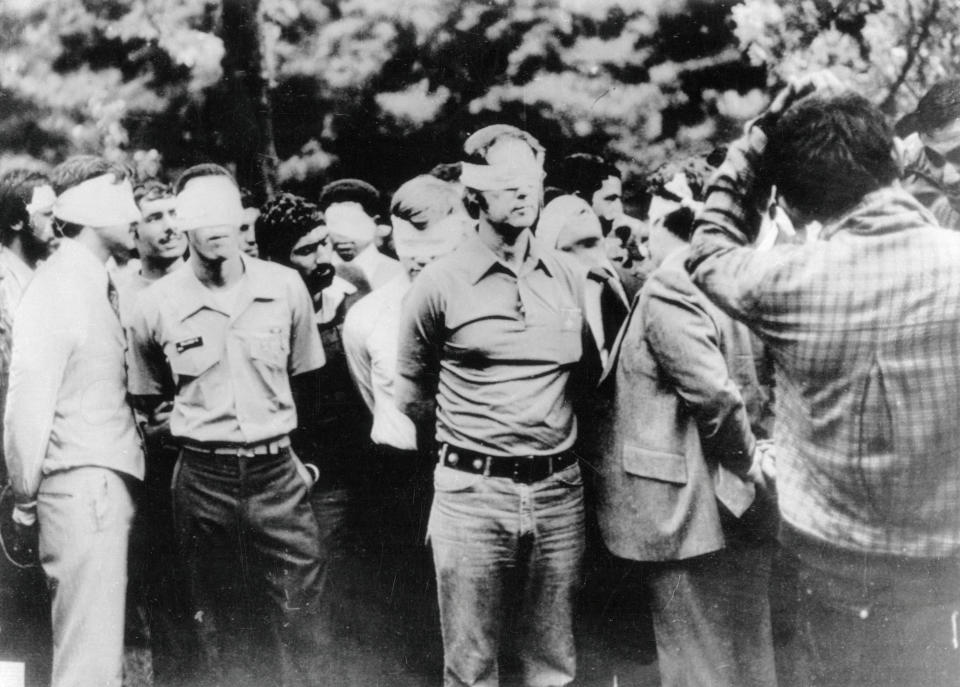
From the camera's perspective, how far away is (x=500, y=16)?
2.93 meters

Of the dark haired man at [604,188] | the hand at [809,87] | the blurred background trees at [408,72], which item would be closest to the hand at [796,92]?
the hand at [809,87]

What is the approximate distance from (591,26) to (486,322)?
1.06 meters

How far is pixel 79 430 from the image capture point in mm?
3076

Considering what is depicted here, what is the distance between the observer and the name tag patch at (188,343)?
2963mm

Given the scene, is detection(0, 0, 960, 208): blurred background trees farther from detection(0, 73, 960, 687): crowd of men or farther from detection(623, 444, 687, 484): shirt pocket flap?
detection(623, 444, 687, 484): shirt pocket flap

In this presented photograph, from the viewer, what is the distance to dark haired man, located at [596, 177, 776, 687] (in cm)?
249

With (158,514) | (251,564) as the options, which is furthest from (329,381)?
(158,514)

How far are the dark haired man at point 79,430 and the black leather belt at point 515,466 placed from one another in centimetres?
128

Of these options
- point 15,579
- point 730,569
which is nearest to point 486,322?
point 730,569

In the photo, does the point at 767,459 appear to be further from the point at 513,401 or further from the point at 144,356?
the point at 144,356

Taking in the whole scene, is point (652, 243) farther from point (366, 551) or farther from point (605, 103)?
point (366, 551)

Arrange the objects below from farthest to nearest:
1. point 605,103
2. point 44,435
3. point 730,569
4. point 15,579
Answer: point 15,579, point 44,435, point 605,103, point 730,569

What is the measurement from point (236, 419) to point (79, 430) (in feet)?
1.96

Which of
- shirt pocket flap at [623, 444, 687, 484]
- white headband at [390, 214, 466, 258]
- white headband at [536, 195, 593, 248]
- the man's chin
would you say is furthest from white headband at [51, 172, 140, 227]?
shirt pocket flap at [623, 444, 687, 484]
